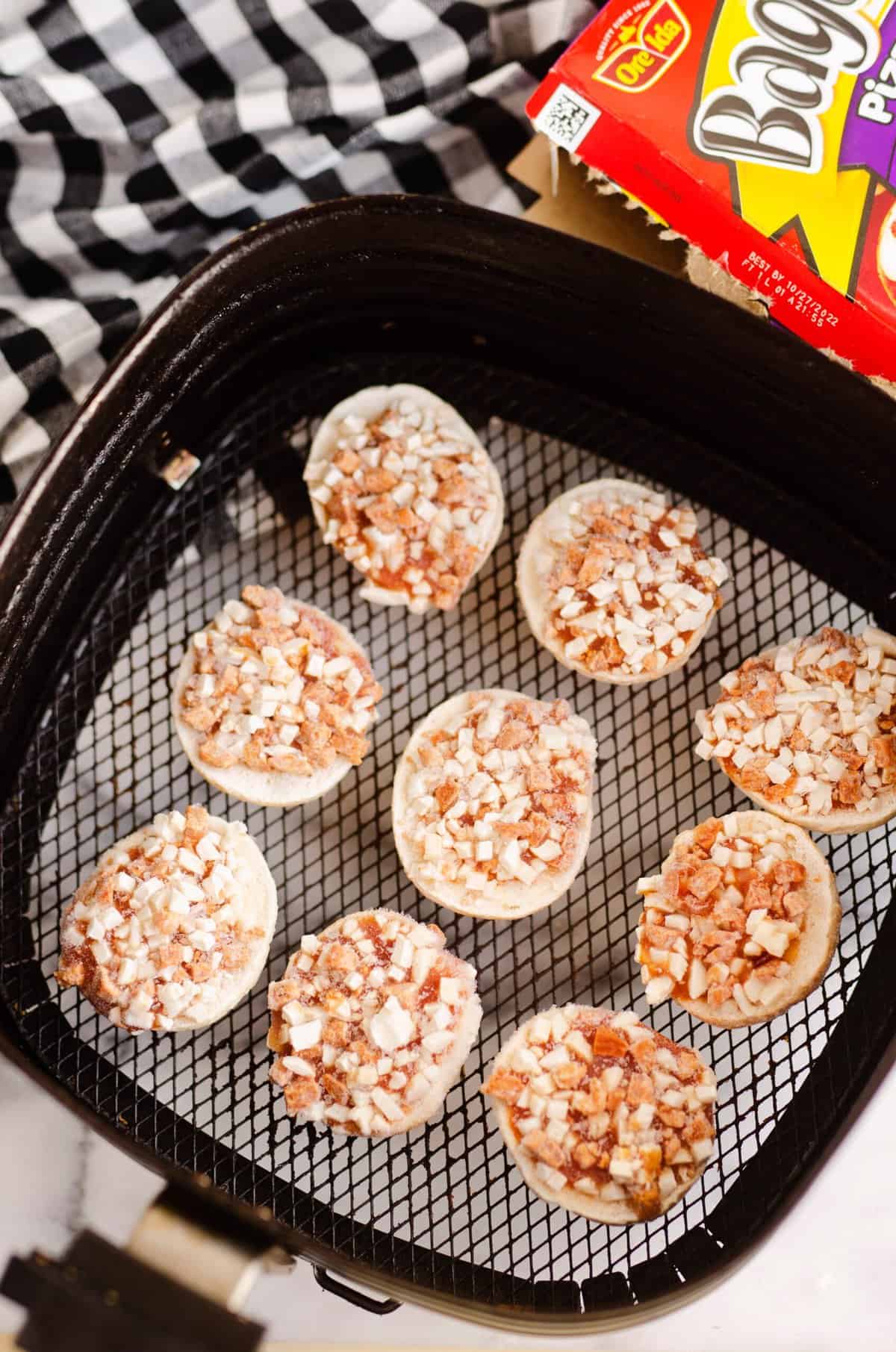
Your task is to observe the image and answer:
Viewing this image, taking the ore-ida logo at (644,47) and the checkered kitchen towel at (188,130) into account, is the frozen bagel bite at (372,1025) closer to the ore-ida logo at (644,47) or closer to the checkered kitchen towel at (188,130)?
the checkered kitchen towel at (188,130)

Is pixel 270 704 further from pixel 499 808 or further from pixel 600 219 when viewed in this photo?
pixel 600 219

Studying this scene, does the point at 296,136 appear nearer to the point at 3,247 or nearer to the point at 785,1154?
the point at 3,247

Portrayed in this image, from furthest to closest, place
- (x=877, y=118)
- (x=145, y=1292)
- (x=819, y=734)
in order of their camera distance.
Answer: (x=819, y=734)
(x=877, y=118)
(x=145, y=1292)

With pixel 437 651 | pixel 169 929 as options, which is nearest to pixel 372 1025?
pixel 169 929

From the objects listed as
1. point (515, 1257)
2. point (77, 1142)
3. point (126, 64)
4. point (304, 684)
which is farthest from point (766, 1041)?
point (126, 64)

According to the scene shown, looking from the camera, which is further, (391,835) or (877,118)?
(391,835)

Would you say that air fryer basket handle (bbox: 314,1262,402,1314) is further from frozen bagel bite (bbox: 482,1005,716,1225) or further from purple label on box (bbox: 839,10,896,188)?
purple label on box (bbox: 839,10,896,188)

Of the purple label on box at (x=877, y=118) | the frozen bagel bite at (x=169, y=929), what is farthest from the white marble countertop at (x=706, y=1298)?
the purple label on box at (x=877, y=118)
